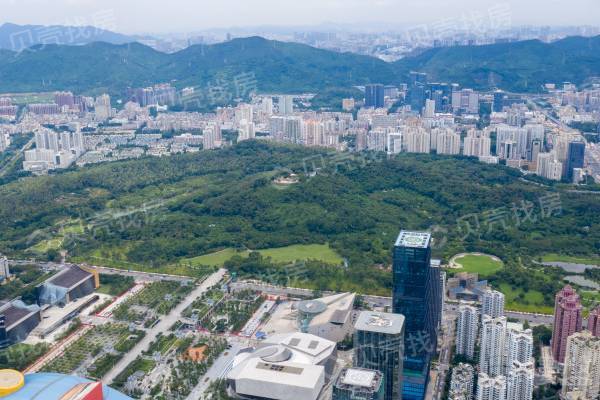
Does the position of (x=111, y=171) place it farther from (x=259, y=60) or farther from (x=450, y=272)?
(x=259, y=60)

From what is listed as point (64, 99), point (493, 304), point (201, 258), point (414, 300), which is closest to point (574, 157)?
point (493, 304)

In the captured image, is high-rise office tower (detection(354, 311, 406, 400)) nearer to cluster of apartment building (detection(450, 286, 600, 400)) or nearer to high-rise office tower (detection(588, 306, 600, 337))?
cluster of apartment building (detection(450, 286, 600, 400))

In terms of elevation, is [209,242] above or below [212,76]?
below

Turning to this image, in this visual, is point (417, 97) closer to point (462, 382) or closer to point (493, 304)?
point (493, 304)

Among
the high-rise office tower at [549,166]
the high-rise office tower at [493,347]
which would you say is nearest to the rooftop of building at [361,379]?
the high-rise office tower at [493,347]

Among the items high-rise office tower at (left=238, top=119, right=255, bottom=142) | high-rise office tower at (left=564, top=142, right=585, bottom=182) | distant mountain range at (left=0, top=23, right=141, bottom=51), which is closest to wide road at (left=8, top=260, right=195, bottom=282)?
high-rise office tower at (left=238, top=119, right=255, bottom=142)

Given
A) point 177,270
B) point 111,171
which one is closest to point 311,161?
point 111,171
